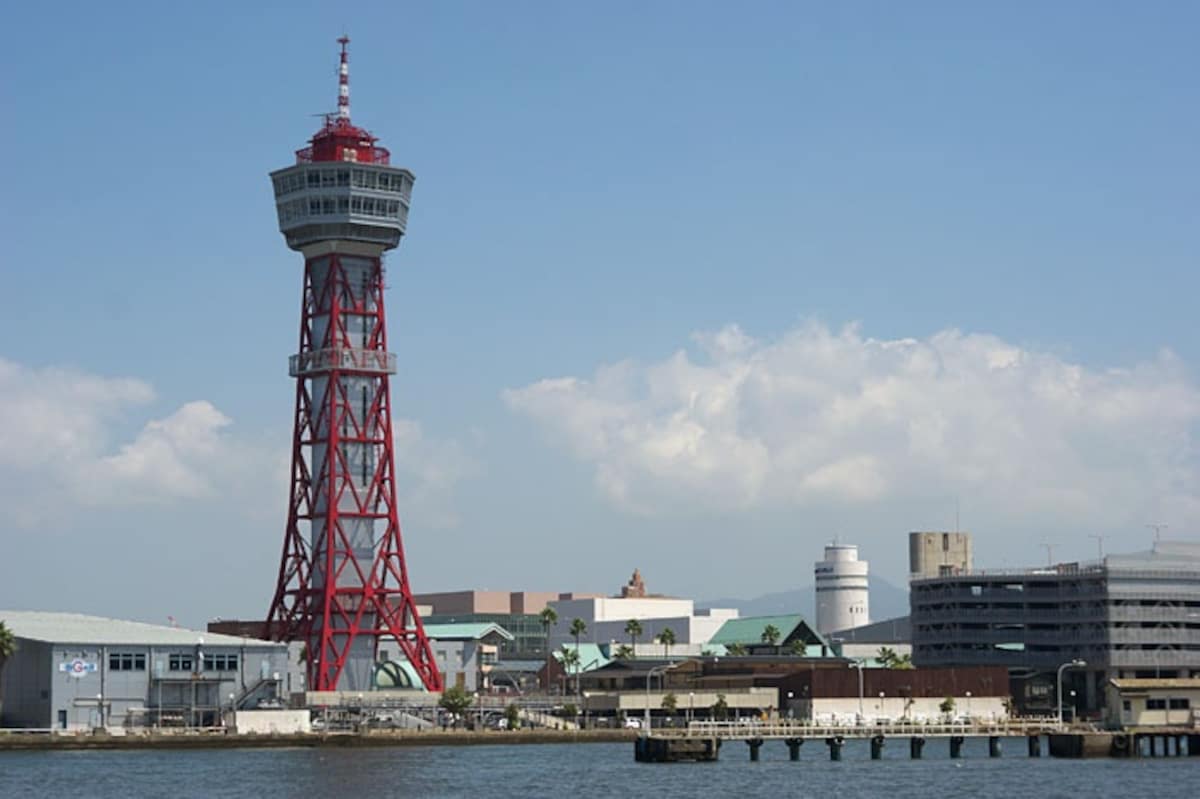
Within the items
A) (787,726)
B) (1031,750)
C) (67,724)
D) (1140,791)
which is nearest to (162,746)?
(67,724)

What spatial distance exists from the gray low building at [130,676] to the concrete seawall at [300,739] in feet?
15.6

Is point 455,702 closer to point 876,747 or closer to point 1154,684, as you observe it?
point 876,747

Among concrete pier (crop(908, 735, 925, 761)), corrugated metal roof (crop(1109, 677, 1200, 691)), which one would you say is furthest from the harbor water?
corrugated metal roof (crop(1109, 677, 1200, 691))

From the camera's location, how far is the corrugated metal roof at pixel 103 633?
17275cm

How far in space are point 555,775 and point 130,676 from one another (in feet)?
161

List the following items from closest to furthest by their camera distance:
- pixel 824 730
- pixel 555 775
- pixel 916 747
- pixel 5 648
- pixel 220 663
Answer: pixel 555 775
pixel 824 730
pixel 916 747
pixel 5 648
pixel 220 663

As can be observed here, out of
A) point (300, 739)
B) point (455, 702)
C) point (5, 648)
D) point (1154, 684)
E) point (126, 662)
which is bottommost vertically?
point (300, 739)

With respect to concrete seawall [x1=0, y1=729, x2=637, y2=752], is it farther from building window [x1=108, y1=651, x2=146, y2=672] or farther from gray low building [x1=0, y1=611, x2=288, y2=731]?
building window [x1=108, y1=651, x2=146, y2=672]

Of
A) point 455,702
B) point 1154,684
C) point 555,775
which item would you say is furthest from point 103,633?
point 1154,684

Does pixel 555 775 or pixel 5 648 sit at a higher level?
pixel 5 648

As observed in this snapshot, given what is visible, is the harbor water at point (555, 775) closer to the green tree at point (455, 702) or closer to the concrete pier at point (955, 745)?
the concrete pier at point (955, 745)

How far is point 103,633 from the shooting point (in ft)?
580

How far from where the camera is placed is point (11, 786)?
12538 cm

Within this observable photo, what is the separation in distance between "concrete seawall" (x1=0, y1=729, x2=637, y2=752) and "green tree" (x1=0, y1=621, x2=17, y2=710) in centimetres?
999
